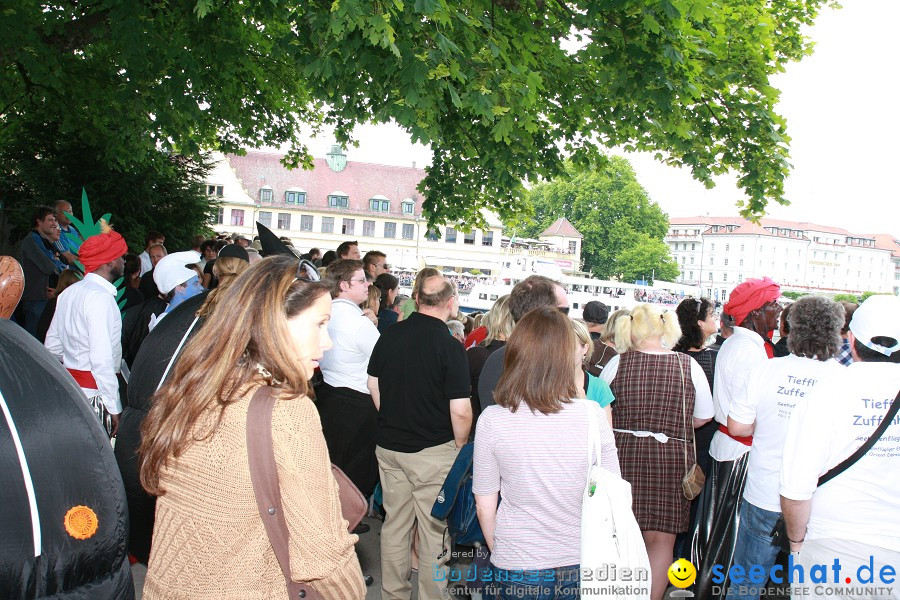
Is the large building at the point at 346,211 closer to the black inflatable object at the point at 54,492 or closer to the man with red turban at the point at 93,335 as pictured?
the man with red turban at the point at 93,335

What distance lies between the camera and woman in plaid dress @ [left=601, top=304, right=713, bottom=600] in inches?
181

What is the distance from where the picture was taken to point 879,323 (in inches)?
116

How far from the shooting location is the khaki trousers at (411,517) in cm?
466

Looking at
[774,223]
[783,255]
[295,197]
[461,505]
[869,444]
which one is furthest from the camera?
[774,223]

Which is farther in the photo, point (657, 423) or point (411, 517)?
point (411, 517)

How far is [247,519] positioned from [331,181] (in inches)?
3241

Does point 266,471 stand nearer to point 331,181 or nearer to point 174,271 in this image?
point 174,271

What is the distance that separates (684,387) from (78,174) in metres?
14.9

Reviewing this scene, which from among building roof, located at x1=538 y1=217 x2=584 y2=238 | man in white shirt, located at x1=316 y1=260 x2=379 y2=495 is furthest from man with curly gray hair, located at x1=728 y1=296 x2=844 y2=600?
building roof, located at x1=538 y1=217 x2=584 y2=238

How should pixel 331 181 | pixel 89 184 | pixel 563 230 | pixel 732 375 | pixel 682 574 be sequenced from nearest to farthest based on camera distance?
pixel 732 375, pixel 682 574, pixel 89 184, pixel 331 181, pixel 563 230

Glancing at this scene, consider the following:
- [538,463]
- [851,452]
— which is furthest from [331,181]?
[851,452]

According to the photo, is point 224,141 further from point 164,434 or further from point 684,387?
point 164,434

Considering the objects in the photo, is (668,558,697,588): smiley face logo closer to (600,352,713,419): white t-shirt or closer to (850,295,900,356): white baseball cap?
(600,352,713,419): white t-shirt

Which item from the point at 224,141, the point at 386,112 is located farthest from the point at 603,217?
the point at 386,112
